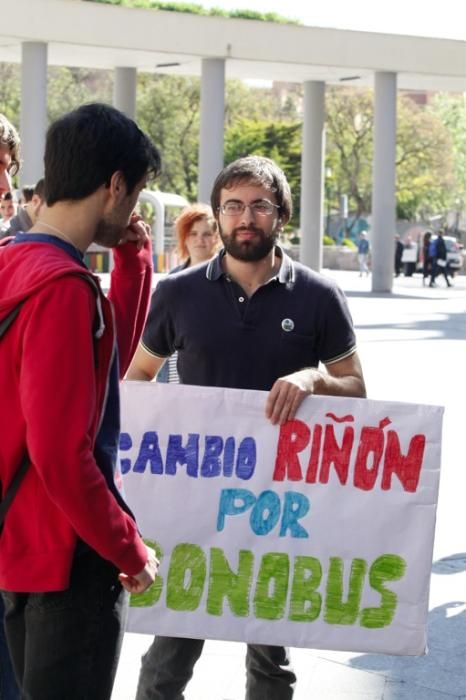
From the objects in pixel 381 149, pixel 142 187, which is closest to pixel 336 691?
pixel 142 187

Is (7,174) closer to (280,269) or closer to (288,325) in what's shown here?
(280,269)

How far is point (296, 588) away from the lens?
13.5 ft

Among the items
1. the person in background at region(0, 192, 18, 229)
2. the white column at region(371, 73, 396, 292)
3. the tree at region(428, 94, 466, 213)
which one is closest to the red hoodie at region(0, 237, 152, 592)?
the person in background at region(0, 192, 18, 229)

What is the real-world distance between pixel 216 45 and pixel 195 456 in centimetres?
2998

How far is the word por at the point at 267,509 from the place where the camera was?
13.6 feet

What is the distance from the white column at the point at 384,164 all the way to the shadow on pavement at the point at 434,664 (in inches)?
1161

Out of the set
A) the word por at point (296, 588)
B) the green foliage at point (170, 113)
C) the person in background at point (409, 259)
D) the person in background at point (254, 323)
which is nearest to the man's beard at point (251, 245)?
the person in background at point (254, 323)

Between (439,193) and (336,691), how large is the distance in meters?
79.9

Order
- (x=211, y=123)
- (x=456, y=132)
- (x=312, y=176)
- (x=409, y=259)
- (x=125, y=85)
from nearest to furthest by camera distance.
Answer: (x=211, y=123) → (x=125, y=85) → (x=312, y=176) → (x=409, y=259) → (x=456, y=132)

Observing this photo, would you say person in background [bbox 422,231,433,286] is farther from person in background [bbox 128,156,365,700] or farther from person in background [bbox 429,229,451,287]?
person in background [bbox 128,156,365,700]

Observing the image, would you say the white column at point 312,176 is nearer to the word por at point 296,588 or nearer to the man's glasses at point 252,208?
the man's glasses at point 252,208

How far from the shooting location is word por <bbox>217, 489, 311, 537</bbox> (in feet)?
13.6

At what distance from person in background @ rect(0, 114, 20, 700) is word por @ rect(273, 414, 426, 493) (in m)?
0.95

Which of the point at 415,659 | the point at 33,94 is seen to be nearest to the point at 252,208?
the point at 415,659
